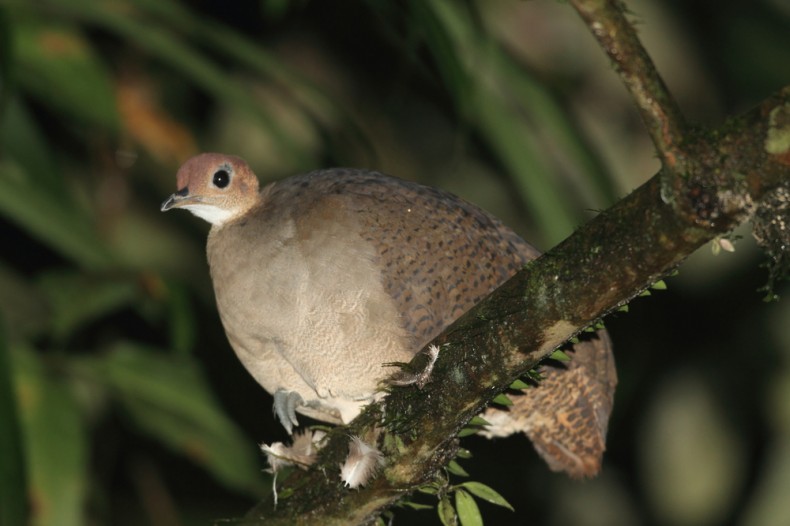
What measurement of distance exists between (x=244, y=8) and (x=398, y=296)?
3.89m

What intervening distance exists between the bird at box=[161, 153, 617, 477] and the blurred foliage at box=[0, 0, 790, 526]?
39 cm

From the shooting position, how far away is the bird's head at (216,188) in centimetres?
365

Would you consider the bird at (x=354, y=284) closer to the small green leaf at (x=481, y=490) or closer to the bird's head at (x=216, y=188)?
the bird's head at (x=216, y=188)

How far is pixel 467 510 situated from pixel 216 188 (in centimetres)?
152

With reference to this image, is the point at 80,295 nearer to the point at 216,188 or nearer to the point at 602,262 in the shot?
the point at 216,188

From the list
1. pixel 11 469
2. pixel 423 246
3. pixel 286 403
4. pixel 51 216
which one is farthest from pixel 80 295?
pixel 423 246

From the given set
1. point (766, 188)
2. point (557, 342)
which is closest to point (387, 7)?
point (557, 342)

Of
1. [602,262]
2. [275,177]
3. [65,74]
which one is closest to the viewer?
[602,262]

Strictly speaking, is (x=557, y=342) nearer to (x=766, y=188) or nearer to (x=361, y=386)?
(x=766, y=188)

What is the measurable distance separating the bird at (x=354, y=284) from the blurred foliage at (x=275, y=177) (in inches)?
15.3

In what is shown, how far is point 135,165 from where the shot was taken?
6.39m

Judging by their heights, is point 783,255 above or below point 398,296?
below

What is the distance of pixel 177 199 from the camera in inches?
143

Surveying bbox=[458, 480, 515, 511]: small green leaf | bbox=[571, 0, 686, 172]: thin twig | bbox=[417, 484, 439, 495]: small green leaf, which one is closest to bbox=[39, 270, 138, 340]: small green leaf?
bbox=[417, 484, 439, 495]: small green leaf
